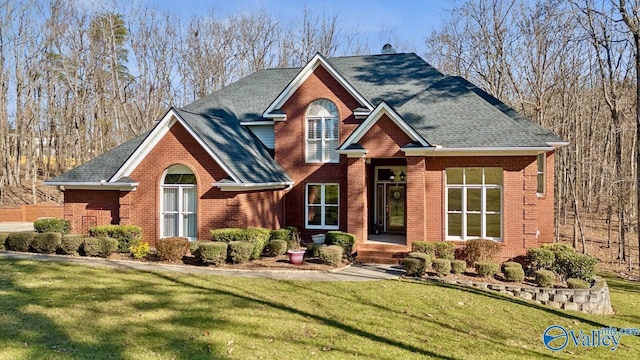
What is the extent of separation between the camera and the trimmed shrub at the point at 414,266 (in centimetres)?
1364

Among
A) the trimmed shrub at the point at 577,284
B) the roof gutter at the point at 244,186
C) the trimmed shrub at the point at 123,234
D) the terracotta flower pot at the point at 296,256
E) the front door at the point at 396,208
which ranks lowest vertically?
the trimmed shrub at the point at 577,284

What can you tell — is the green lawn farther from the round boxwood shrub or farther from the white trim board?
the white trim board

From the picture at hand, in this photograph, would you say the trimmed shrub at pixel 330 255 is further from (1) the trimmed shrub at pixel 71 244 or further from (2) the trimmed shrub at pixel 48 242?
(2) the trimmed shrub at pixel 48 242

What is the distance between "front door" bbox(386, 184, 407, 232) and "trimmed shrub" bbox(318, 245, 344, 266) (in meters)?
5.83

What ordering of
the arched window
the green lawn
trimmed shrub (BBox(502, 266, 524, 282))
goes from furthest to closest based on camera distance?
the arched window
trimmed shrub (BBox(502, 266, 524, 282))
the green lawn

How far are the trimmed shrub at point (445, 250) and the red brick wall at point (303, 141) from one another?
4859 mm

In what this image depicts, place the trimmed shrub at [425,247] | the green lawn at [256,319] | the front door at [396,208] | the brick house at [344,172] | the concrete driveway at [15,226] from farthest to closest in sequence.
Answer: the concrete driveway at [15,226]
the front door at [396,208]
the brick house at [344,172]
the trimmed shrub at [425,247]
the green lawn at [256,319]

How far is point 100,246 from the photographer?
1516 cm

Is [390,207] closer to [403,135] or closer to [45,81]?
[403,135]

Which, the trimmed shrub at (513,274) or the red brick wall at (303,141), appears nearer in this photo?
the trimmed shrub at (513,274)

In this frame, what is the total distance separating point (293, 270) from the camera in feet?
45.5

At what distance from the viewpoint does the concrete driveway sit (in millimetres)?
24484

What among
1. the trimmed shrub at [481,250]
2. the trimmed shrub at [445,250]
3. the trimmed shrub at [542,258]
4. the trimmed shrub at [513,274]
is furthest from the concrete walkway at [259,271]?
the trimmed shrub at [542,258]

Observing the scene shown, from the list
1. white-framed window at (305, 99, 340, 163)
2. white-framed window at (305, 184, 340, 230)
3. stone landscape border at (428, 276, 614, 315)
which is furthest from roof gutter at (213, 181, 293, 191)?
stone landscape border at (428, 276, 614, 315)
